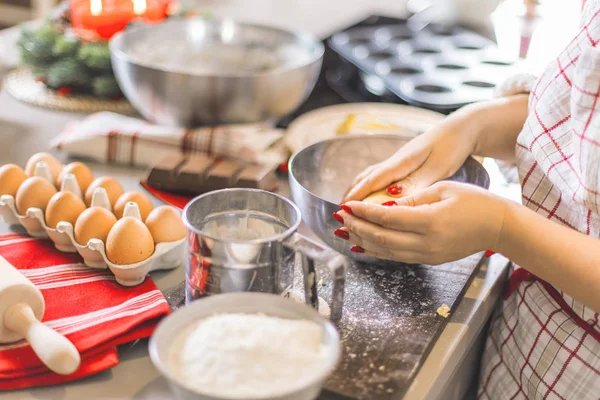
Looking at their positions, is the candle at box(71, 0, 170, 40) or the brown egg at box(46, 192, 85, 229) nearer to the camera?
the brown egg at box(46, 192, 85, 229)

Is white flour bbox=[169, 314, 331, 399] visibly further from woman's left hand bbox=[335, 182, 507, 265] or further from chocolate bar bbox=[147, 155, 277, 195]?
chocolate bar bbox=[147, 155, 277, 195]

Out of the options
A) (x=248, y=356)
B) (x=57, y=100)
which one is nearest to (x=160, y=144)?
(x=57, y=100)

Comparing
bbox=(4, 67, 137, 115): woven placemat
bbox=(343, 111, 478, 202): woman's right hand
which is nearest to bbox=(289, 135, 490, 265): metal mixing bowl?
bbox=(343, 111, 478, 202): woman's right hand

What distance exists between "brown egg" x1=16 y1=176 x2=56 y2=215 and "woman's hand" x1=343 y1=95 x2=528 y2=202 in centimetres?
38

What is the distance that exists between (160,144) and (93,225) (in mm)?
356

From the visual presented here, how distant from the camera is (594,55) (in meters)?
0.68

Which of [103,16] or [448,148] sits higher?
[448,148]

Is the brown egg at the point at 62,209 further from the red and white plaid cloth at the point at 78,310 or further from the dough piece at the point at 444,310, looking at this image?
the dough piece at the point at 444,310

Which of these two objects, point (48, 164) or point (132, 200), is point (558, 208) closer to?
point (132, 200)

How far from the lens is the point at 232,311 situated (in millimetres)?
584

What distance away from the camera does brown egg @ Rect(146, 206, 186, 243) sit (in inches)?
31.5

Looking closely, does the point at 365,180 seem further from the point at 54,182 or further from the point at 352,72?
the point at 352,72

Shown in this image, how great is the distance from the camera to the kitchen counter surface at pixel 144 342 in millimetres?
643

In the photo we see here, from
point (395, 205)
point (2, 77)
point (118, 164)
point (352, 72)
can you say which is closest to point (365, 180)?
point (395, 205)
